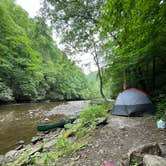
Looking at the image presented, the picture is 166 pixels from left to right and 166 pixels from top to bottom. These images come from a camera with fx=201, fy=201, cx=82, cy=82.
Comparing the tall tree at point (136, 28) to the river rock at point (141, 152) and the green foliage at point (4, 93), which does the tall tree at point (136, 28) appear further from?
the green foliage at point (4, 93)

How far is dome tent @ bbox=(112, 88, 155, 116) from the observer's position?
27.5ft

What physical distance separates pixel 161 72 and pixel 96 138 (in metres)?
6.53

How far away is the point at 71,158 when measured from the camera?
4.55 meters

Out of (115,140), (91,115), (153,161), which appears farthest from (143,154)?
(91,115)

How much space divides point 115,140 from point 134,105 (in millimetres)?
3379

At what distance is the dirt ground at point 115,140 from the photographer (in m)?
4.35

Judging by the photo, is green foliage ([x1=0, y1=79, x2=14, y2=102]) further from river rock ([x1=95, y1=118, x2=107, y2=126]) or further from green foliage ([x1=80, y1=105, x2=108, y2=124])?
river rock ([x1=95, y1=118, x2=107, y2=126])

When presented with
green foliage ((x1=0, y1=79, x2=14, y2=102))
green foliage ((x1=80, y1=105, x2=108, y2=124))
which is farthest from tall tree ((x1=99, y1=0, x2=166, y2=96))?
green foliage ((x1=0, y1=79, x2=14, y2=102))

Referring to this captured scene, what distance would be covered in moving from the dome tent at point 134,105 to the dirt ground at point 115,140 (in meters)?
1.12

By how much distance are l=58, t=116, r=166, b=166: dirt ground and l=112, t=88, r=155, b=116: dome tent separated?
1.12 m

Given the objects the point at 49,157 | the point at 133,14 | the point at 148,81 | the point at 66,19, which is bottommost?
the point at 49,157

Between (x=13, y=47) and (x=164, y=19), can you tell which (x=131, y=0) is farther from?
(x=13, y=47)

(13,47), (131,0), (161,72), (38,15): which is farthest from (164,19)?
(13,47)

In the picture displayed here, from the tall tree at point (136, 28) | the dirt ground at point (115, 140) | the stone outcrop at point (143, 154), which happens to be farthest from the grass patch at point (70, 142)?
the tall tree at point (136, 28)
